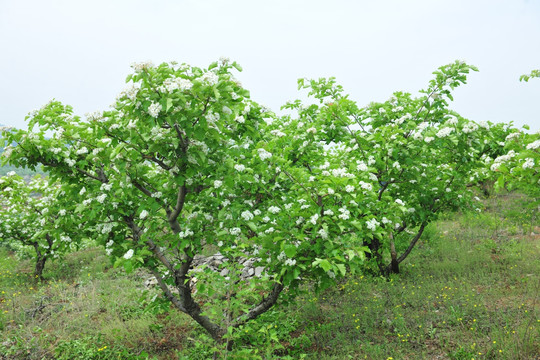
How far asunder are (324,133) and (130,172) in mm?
3689

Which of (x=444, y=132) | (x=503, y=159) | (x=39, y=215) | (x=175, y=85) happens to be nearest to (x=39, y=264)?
(x=39, y=215)

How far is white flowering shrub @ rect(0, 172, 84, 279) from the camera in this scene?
16.6ft

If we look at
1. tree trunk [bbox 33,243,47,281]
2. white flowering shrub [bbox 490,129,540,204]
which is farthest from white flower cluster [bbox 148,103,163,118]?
tree trunk [bbox 33,243,47,281]

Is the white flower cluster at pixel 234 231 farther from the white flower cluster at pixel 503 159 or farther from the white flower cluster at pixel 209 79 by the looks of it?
the white flower cluster at pixel 503 159

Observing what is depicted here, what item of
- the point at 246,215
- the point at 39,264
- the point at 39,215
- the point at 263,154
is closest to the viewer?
the point at 263,154

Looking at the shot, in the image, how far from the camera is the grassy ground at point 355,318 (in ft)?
15.7

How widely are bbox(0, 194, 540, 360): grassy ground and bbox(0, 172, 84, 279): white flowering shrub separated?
58.7 inches

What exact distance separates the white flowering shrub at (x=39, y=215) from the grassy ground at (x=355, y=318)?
1490 millimetres

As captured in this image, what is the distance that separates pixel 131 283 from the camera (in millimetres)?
8781

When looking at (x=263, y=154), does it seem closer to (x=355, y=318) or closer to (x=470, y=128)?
(x=470, y=128)

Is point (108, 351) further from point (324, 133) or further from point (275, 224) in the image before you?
point (324, 133)

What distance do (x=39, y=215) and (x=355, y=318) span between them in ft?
25.8

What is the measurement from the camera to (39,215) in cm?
848

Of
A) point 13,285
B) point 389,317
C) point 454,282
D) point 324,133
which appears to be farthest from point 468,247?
point 13,285
